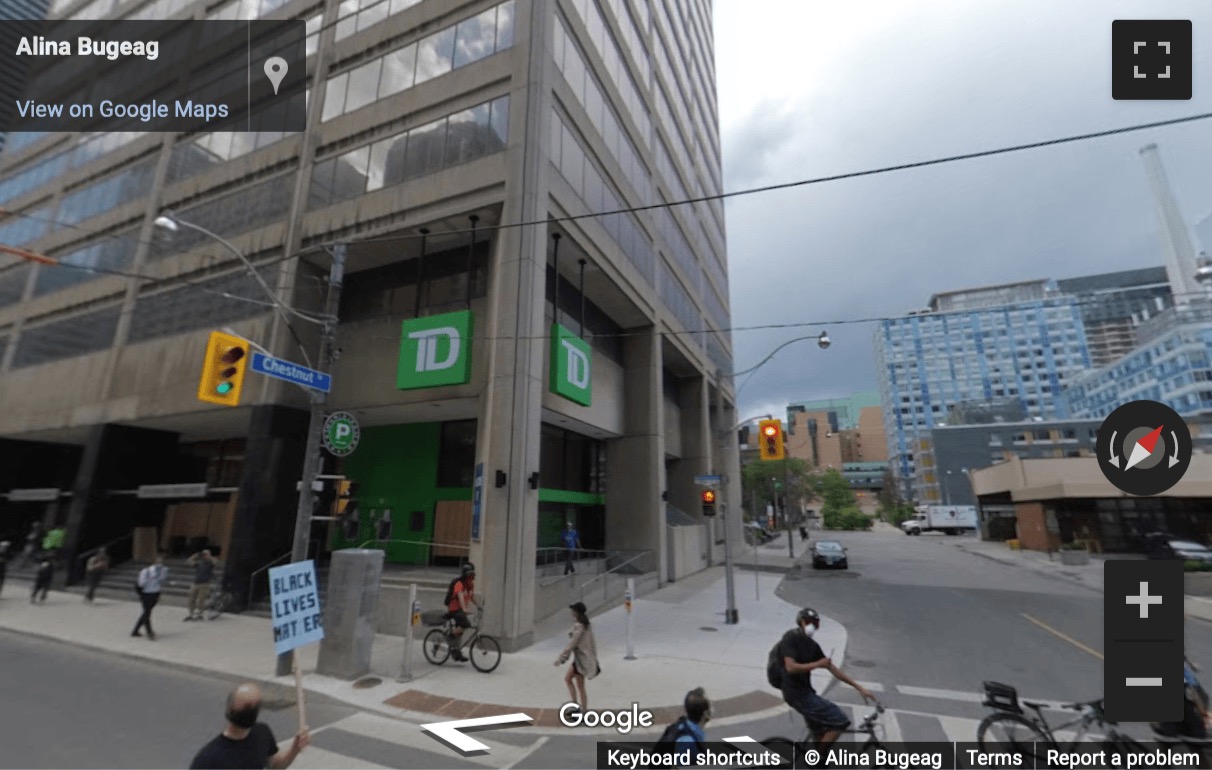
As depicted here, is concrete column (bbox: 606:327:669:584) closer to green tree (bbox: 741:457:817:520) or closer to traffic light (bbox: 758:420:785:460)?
traffic light (bbox: 758:420:785:460)

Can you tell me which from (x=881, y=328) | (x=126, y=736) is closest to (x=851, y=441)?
(x=881, y=328)

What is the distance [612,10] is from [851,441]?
171 m

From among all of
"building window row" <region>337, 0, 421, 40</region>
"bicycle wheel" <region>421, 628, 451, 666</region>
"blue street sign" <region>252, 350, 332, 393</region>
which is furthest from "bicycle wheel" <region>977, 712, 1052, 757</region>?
"building window row" <region>337, 0, 421, 40</region>

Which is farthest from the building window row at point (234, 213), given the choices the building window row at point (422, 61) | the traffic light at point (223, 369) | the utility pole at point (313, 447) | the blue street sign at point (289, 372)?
the traffic light at point (223, 369)

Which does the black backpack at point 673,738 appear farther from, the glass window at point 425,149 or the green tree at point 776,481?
the green tree at point 776,481

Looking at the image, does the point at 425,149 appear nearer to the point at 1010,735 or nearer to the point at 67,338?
the point at 1010,735

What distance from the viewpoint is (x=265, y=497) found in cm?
1655

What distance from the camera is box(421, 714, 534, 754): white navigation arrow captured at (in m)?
6.96

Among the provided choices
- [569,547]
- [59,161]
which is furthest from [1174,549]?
[59,161]

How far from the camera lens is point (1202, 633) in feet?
47.1

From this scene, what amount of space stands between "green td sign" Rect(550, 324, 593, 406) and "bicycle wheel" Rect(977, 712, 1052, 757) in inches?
470

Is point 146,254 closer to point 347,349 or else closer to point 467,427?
point 347,349

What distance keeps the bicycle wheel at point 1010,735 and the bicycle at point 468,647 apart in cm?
768

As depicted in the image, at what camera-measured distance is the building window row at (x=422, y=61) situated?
55.2 ft
